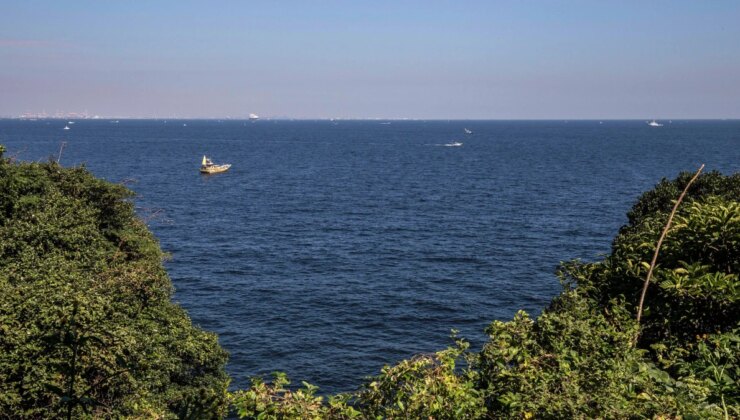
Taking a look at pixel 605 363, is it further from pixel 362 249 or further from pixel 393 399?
pixel 362 249

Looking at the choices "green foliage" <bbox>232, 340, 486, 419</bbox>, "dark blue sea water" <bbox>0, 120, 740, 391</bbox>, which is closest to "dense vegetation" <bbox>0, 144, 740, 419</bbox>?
"green foliage" <bbox>232, 340, 486, 419</bbox>

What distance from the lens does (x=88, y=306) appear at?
64.0 feet

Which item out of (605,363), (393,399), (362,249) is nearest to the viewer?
(605,363)

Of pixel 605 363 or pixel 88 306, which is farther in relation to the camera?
pixel 88 306

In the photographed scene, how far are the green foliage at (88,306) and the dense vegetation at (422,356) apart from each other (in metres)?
0.07

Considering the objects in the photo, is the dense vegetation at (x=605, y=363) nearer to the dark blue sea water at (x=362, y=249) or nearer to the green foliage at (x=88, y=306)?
the green foliage at (x=88, y=306)

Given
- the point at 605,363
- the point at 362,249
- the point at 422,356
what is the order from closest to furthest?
the point at 605,363
the point at 422,356
the point at 362,249

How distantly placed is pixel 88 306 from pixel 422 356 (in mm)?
13165

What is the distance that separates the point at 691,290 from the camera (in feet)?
43.1

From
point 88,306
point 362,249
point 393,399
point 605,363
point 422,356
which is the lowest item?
point 362,249

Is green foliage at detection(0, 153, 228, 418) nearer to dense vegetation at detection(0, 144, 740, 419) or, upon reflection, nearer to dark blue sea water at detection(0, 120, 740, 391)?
dense vegetation at detection(0, 144, 740, 419)

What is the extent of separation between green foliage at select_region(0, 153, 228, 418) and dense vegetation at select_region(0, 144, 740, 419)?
71 millimetres

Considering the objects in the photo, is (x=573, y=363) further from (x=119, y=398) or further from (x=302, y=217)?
(x=302, y=217)

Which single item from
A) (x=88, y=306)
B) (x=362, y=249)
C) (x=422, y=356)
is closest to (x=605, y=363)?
(x=422, y=356)
